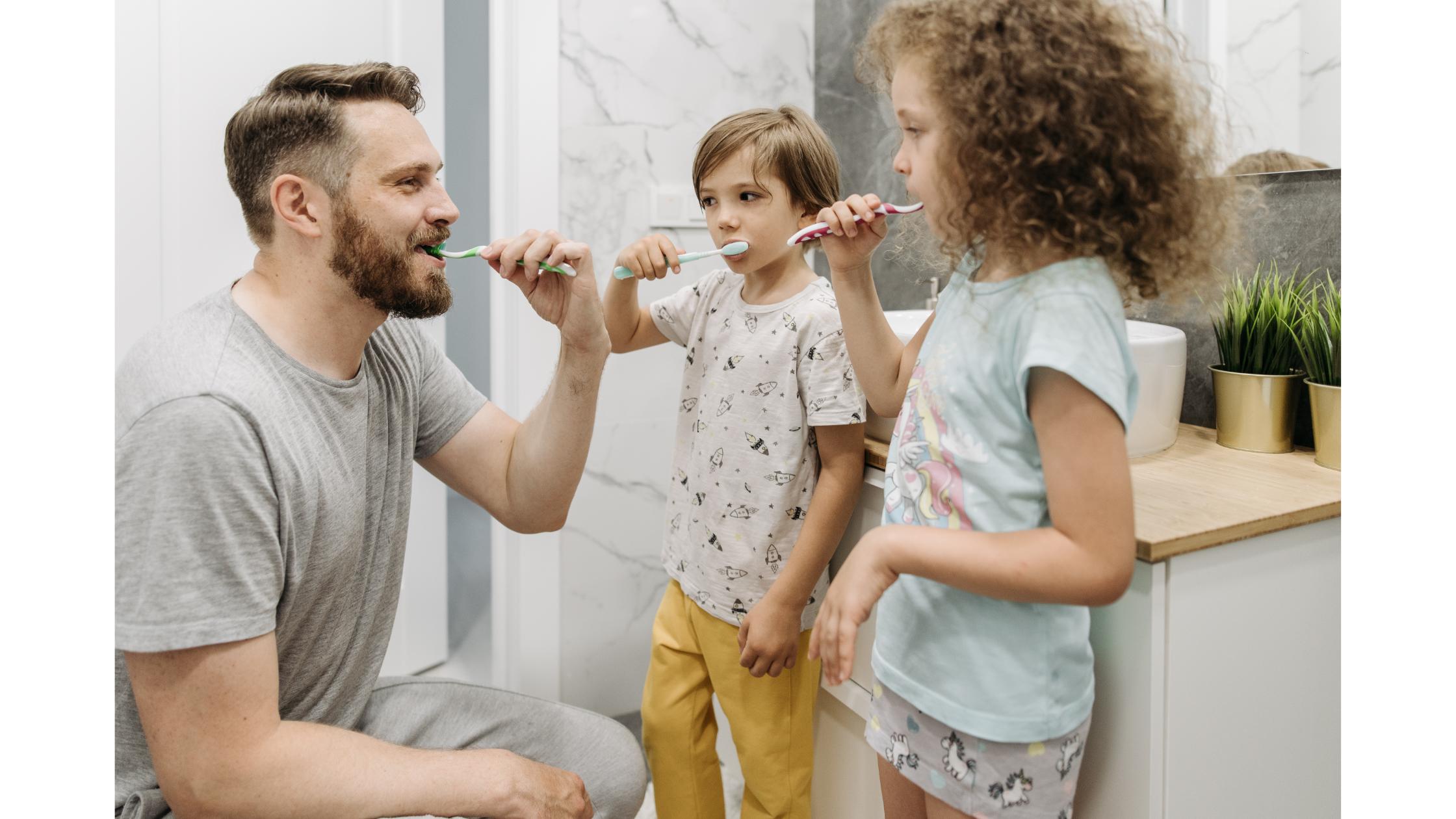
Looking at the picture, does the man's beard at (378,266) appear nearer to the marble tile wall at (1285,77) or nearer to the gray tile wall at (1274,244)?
the gray tile wall at (1274,244)

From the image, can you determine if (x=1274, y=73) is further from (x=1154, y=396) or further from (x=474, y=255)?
(x=474, y=255)

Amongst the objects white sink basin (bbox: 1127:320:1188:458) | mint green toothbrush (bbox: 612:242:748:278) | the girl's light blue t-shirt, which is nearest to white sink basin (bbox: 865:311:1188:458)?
white sink basin (bbox: 1127:320:1188:458)

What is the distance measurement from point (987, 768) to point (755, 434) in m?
0.52

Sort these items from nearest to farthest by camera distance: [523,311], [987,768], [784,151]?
[987,768]
[784,151]
[523,311]

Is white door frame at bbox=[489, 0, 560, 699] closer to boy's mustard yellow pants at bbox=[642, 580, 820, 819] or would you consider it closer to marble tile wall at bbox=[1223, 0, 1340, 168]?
boy's mustard yellow pants at bbox=[642, 580, 820, 819]

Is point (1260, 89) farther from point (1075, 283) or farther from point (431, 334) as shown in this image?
point (431, 334)

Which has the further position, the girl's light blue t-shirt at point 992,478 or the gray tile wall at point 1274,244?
the gray tile wall at point 1274,244

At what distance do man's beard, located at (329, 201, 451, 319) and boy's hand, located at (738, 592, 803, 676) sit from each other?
54 centimetres

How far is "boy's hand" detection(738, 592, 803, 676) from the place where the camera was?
1.14 meters

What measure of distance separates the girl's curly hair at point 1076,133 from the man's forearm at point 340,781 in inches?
28.3

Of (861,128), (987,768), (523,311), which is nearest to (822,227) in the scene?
(987,768)

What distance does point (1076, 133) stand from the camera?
691 mm

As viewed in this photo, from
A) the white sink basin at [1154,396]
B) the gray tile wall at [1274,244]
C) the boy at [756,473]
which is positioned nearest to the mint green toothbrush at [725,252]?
the boy at [756,473]

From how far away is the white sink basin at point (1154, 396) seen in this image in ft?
3.64
